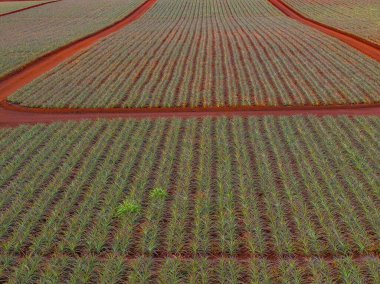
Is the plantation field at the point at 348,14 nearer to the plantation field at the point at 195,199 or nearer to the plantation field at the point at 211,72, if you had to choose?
the plantation field at the point at 211,72

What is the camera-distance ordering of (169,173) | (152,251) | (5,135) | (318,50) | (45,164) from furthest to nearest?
(318,50) → (5,135) → (45,164) → (169,173) → (152,251)

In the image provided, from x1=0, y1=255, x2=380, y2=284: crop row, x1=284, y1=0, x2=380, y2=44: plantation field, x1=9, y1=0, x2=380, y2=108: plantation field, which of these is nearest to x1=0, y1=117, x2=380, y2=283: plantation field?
x1=0, y1=255, x2=380, y2=284: crop row

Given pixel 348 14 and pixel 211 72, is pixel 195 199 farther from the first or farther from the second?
pixel 348 14

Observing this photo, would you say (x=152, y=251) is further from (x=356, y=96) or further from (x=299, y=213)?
(x=356, y=96)

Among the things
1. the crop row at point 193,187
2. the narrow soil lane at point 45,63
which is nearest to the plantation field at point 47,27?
the narrow soil lane at point 45,63

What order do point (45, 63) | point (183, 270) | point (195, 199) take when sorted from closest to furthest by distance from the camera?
point (183, 270), point (195, 199), point (45, 63)

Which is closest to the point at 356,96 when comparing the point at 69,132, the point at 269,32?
the point at 69,132

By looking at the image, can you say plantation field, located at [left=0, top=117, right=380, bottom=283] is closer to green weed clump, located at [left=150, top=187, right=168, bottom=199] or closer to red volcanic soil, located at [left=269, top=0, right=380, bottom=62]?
green weed clump, located at [left=150, top=187, right=168, bottom=199]

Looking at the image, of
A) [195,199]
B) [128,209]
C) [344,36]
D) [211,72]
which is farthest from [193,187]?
[344,36]
